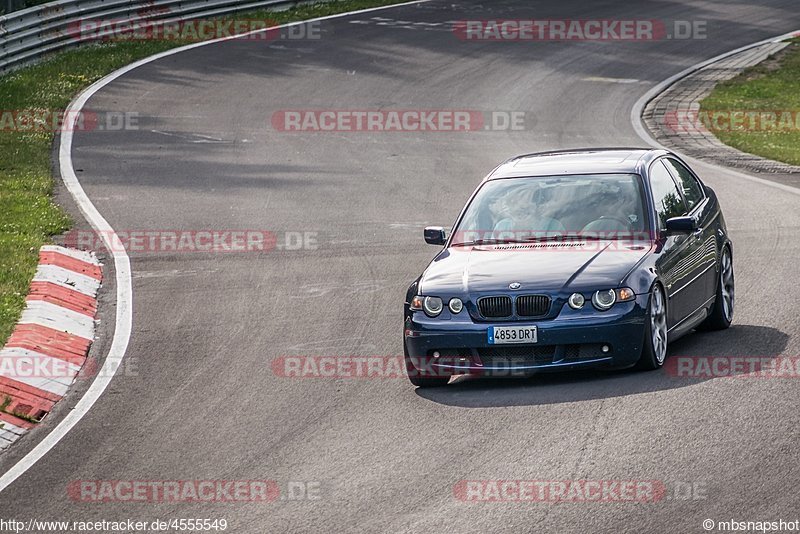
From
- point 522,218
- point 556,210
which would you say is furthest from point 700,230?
point 522,218

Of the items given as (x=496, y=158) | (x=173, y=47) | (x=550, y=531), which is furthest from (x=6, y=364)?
(x=173, y=47)

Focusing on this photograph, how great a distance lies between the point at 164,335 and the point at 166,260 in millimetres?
3143

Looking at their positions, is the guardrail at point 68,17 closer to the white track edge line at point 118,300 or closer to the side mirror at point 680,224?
the white track edge line at point 118,300

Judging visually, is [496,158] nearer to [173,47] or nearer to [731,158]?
[731,158]

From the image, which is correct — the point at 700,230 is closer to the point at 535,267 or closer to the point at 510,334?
the point at 535,267

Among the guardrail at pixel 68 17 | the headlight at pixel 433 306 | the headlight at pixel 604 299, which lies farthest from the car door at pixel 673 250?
the guardrail at pixel 68 17

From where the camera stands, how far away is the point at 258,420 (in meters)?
9.65

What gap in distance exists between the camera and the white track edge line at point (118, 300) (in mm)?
9391

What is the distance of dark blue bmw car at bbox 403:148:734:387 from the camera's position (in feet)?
32.8

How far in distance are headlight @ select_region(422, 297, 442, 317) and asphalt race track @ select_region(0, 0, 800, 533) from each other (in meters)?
0.61

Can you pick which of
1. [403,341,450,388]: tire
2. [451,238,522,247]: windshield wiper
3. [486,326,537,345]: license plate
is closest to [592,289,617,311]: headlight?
[486,326,537,345]: license plate

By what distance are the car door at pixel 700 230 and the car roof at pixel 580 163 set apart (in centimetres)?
27

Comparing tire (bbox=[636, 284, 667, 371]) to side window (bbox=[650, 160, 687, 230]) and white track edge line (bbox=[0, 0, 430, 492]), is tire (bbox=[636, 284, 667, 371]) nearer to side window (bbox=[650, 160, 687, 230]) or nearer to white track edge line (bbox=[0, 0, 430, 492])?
side window (bbox=[650, 160, 687, 230])

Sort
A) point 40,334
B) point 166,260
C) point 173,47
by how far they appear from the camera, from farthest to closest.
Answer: point 173,47
point 166,260
point 40,334
